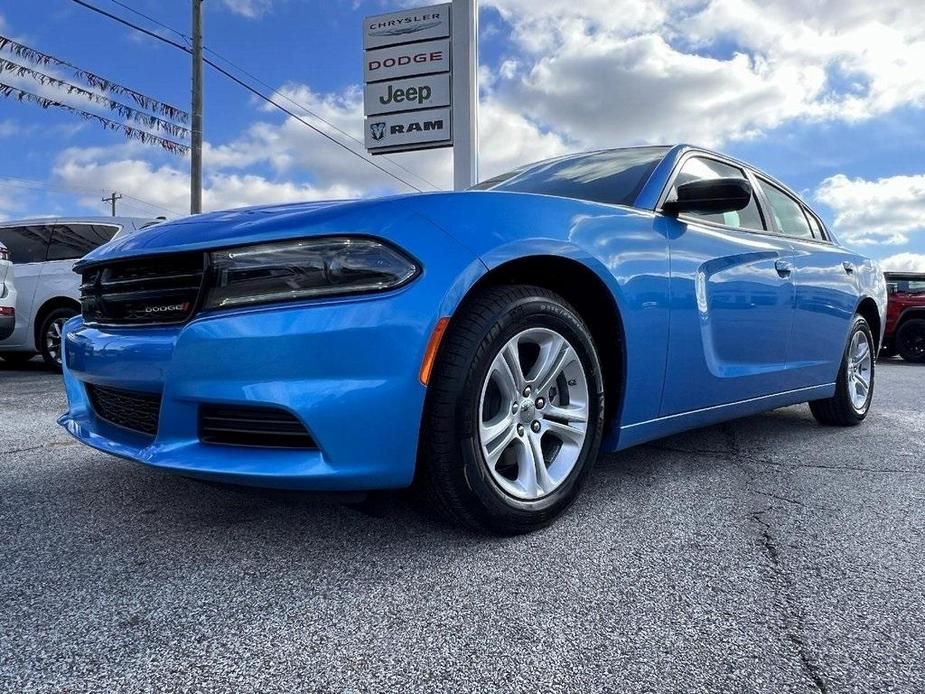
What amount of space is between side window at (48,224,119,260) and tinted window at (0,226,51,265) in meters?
0.10

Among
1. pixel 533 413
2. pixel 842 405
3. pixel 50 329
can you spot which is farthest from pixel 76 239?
pixel 842 405

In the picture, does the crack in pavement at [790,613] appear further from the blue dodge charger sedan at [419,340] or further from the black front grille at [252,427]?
the black front grille at [252,427]

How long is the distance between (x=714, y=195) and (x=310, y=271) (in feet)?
5.16

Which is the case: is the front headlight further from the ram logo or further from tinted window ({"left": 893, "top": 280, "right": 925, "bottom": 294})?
tinted window ({"left": 893, "top": 280, "right": 925, "bottom": 294})

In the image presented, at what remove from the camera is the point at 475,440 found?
1875 mm

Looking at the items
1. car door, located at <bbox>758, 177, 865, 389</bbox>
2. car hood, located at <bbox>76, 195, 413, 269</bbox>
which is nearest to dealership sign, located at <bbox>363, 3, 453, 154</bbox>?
car door, located at <bbox>758, 177, 865, 389</bbox>

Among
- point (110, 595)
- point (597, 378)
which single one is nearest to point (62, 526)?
point (110, 595)

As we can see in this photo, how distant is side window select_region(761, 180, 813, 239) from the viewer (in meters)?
3.71

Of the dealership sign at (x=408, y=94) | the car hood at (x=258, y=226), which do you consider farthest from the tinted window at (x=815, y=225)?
the dealership sign at (x=408, y=94)

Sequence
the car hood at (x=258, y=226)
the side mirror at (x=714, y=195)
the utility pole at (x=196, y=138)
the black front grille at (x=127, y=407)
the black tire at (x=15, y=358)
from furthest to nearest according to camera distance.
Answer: the utility pole at (x=196, y=138)
the black tire at (x=15, y=358)
the side mirror at (x=714, y=195)
the black front grille at (x=127, y=407)
the car hood at (x=258, y=226)

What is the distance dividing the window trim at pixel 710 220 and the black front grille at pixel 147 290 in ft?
5.55

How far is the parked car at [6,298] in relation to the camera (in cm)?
630

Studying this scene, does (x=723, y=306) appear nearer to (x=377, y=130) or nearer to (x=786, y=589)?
(x=786, y=589)

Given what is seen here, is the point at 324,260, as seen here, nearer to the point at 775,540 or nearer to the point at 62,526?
the point at 62,526
